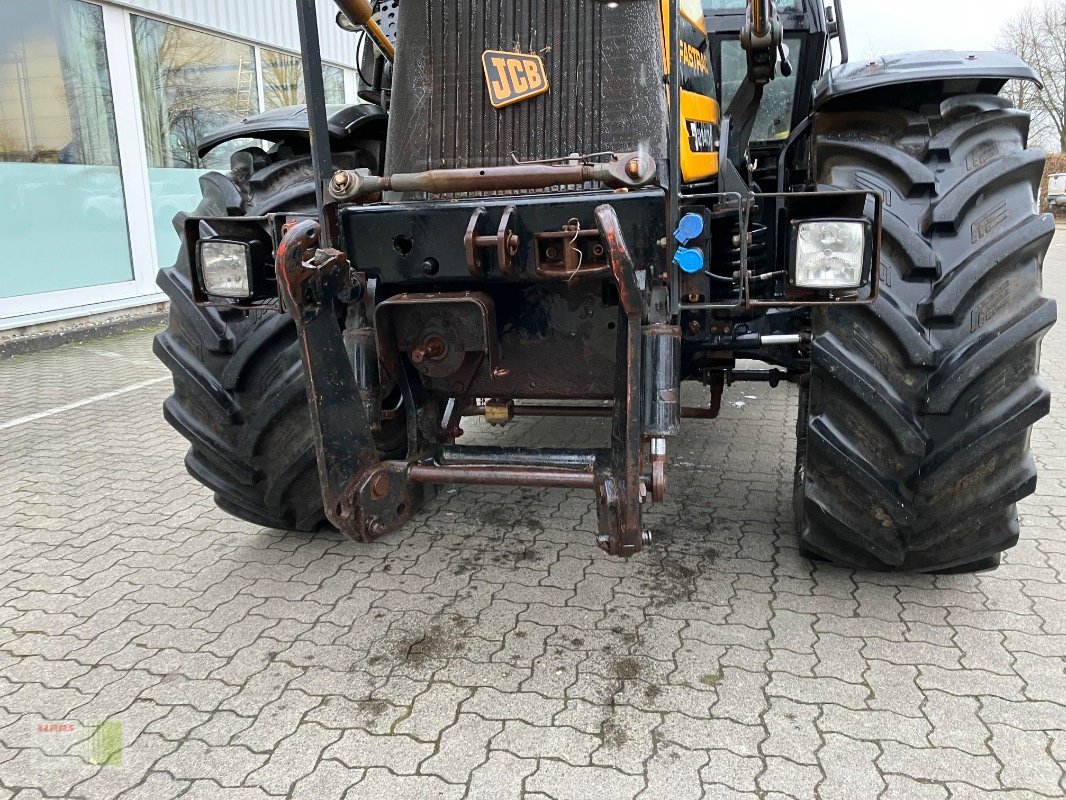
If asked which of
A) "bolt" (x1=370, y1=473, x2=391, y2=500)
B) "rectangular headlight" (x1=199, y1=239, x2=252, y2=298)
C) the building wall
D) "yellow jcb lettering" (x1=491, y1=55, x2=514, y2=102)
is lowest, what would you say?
"bolt" (x1=370, y1=473, x2=391, y2=500)

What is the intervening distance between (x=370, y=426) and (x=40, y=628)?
5.03 feet

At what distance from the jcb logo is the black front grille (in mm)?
26

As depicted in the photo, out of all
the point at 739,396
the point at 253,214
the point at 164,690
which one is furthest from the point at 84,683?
the point at 739,396

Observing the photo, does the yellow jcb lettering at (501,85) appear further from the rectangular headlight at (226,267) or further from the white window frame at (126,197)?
the white window frame at (126,197)

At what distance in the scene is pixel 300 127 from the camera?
312 cm

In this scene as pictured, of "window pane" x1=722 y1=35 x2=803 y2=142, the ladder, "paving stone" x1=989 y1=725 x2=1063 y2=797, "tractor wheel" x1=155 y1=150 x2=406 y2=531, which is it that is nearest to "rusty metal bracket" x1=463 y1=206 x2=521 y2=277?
"tractor wheel" x1=155 y1=150 x2=406 y2=531

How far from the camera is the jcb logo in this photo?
2.58m

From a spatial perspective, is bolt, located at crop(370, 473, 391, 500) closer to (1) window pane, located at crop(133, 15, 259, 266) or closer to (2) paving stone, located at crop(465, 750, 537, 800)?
(2) paving stone, located at crop(465, 750, 537, 800)

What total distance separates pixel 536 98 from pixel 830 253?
3.28 feet

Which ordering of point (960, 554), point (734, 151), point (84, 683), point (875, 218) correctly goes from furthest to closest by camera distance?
1. point (734, 151)
2. point (960, 554)
3. point (84, 683)
4. point (875, 218)

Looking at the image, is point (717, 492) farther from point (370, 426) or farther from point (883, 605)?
point (370, 426)

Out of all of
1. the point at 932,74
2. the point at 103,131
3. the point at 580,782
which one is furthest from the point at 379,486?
the point at 103,131

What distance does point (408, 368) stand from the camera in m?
2.79

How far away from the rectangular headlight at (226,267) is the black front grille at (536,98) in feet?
1.96
